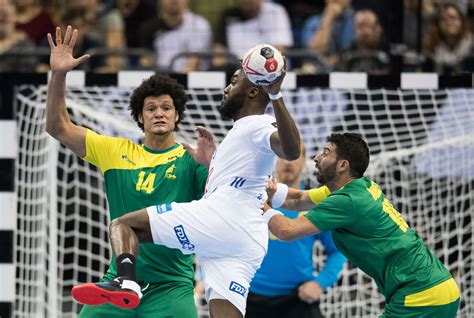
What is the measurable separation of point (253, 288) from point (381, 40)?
144 inches

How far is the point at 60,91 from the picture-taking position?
709 cm

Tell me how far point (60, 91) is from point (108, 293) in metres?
1.53

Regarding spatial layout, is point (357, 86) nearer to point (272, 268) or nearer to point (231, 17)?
point (272, 268)

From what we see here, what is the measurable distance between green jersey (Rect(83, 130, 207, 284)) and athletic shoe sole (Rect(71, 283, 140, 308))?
77cm

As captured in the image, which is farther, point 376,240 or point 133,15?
point 133,15

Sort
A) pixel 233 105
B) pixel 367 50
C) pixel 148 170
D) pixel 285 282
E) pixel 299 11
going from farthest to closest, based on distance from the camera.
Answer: pixel 299 11
pixel 367 50
pixel 285 282
pixel 148 170
pixel 233 105

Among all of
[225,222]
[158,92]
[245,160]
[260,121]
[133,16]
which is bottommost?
[225,222]

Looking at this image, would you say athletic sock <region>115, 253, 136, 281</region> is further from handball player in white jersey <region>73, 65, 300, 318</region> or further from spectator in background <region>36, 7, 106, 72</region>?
spectator in background <region>36, 7, 106, 72</region>

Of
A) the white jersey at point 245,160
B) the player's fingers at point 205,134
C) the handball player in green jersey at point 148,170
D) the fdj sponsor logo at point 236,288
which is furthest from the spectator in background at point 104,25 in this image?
the fdj sponsor logo at point 236,288

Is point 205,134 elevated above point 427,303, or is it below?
above

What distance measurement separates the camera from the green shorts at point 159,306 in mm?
6828

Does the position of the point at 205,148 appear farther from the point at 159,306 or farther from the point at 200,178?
the point at 159,306

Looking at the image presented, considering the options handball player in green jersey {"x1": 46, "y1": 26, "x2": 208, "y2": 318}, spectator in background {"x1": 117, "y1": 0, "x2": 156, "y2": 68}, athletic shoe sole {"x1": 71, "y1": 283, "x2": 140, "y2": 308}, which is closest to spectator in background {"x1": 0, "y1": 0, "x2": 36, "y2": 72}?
spectator in background {"x1": 117, "y1": 0, "x2": 156, "y2": 68}

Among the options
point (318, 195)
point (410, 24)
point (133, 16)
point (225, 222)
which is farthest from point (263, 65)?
point (133, 16)
